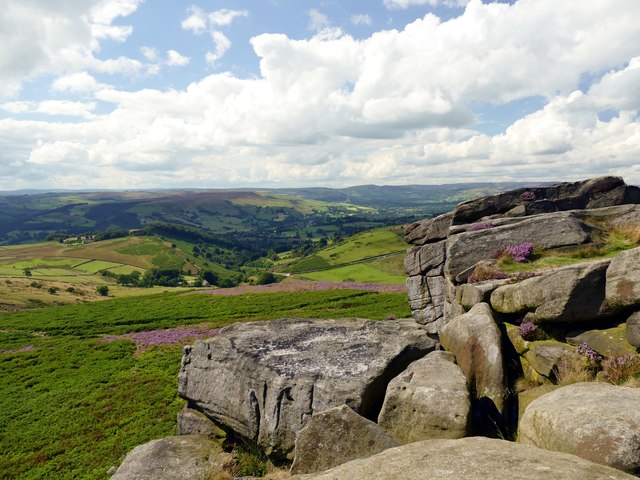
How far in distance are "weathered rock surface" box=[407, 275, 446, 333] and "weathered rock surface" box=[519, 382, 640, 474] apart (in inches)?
757

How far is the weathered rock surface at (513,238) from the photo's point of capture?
61.6 feet

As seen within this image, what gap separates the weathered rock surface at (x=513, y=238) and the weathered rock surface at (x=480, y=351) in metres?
6.32

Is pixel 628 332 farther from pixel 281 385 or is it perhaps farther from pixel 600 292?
pixel 281 385

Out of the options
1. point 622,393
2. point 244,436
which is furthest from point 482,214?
point 244,436

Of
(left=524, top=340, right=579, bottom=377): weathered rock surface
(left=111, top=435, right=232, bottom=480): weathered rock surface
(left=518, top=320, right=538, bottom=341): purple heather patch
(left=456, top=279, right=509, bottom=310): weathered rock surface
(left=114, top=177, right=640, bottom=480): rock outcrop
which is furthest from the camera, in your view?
Answer: (left=456, top=279, right=509, bottom=310): weathered rock surface

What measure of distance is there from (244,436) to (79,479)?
12392 millimetres

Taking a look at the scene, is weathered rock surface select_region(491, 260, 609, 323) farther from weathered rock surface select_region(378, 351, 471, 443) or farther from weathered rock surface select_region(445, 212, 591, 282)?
weathered rock surface select_region(445, 212, 591, 282)

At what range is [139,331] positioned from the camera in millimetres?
59938

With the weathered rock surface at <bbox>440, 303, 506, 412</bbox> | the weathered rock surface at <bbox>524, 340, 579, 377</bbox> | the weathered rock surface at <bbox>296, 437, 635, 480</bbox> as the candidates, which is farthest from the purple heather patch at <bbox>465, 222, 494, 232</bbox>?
the weathered rock surface at <bbox>296, 437, 635, 480</bbox>

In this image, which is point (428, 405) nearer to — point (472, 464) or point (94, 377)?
point (472, 464)

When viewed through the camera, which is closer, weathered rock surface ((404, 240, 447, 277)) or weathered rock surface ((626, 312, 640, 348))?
weathered rock surface ((626, 312, 640, 348))

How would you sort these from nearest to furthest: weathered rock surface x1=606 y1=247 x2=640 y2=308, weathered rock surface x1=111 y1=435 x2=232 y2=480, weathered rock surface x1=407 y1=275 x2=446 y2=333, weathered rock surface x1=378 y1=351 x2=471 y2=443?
weathered rock surface x1=378 y1=351 x2=471 y2=443 → weathered rock surface x1=606 y1=247 x2=640 y2=308 → weathered rock surface x1=111 y1=435 x2=232 y2=480 → weathered rock surface x1=407 y1=275 x2=446 y2=333

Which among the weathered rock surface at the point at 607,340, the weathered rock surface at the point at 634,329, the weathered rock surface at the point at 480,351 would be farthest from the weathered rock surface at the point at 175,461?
the weathered rock surface at the point at 634,329

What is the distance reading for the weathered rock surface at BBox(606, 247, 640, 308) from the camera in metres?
10.2
